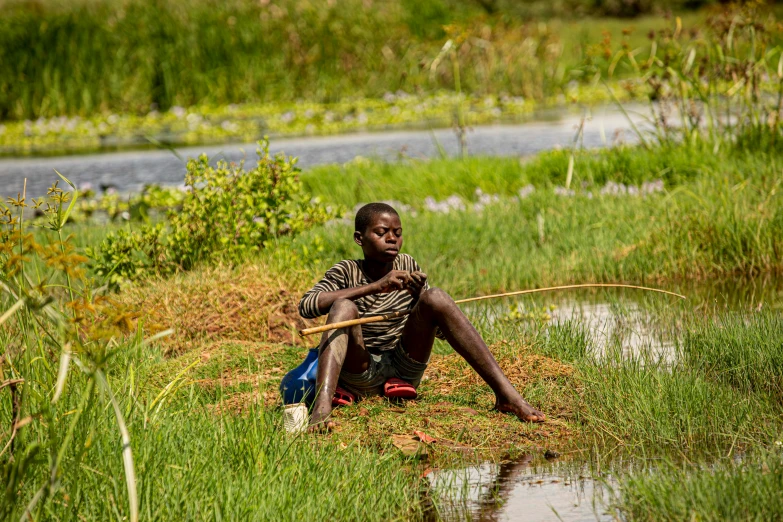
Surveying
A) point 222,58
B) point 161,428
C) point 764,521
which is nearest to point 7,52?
point 222,58

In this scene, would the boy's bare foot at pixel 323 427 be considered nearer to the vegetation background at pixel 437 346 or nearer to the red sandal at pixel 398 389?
the vegetation background at pixel 437 346

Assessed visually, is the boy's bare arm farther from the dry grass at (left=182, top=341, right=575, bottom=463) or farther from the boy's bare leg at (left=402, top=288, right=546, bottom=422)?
the dry grass at (left=182, top=341, right=575, bottom=463)

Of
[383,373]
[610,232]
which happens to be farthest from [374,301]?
[610,232]

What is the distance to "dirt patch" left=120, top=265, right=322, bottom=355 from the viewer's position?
20.3 feet

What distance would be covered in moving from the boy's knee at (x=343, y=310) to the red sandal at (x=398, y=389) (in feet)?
1.32

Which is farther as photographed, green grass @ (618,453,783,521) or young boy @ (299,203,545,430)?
young boy @ (299,203,545,430)

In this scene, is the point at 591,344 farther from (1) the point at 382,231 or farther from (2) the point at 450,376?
(1) the point at 382,231

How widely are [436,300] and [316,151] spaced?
10.1m

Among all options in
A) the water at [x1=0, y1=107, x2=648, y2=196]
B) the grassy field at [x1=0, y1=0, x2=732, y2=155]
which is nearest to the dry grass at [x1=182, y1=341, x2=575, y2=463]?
the water at [x1=0, y1=107, x2=648, y2=196]

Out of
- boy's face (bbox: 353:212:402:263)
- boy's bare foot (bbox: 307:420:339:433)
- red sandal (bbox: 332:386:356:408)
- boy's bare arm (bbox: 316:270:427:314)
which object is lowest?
red sandal (bbox: 332:386:356:408)

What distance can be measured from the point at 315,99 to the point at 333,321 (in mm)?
14985

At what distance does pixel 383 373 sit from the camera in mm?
4980

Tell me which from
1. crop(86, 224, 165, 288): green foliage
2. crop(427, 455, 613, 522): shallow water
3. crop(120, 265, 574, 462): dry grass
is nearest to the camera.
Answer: crop(427, 455, 613, 522): shallow water

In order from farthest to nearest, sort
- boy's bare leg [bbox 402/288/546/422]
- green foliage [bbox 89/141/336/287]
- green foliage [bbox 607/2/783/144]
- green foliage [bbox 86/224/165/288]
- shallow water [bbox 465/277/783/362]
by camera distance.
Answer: green foliage [bbox 607/2/783/144]
green foliage [bbox 89/141/336/287]
green foliage [bbox 86/224/165/288]
shallow water [bbox 465/277/783/362]
boy's bare leg [bbox 402/288/546/422]
